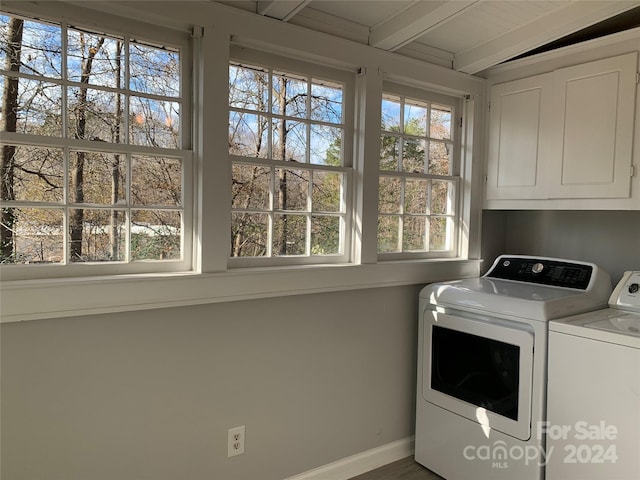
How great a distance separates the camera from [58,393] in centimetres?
160

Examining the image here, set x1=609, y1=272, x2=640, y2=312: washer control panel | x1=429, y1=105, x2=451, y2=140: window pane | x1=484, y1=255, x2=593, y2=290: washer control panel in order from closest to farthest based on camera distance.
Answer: x1=609, y1=272, x2=640, y2=312: washer control panel
x1=484, y1=255, x2=593, y2=290: washer control panel
x1=429, y1=105, x2=451, y2=140: window pane

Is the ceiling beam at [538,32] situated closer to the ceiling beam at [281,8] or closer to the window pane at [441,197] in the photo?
the window pane at [441,197]

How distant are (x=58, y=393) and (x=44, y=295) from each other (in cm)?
37

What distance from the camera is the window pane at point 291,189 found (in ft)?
7.00

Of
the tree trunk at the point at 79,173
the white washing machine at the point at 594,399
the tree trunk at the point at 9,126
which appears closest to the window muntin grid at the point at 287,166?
the tree trunk at the point at 79,173

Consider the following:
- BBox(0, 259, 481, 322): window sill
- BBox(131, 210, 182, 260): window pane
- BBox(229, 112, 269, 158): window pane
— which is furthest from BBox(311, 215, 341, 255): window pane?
BBox(131, 210, 182, 260): window pane

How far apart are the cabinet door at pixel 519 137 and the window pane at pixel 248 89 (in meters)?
1.43

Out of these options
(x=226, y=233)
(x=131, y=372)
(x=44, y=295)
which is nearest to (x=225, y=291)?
(x=226, y=233)

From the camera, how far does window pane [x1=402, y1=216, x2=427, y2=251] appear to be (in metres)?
2.57

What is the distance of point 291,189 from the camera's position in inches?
85.6

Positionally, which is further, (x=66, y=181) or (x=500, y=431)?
(x=500, y=431)

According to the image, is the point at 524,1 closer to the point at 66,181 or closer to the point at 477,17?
the point at 477,17

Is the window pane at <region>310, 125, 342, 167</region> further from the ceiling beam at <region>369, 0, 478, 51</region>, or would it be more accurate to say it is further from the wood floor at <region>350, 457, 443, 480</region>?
the wood floor at <region>350, 457, 443, 480</region>

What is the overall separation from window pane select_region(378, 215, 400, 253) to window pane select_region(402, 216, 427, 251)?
5 centimetres
